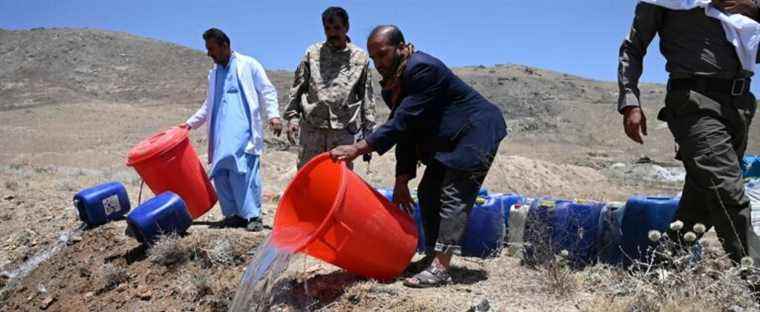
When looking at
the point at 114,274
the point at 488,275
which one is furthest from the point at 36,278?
the point at 488,275

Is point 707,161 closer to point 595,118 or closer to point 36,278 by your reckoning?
point 36,278

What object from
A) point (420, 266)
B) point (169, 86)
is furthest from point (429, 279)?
point (169, 86)

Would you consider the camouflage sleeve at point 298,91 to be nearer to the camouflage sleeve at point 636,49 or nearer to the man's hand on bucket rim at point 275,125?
the man's hand on bucket rim at point 275,125

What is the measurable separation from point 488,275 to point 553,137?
19631mm

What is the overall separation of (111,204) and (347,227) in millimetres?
2858

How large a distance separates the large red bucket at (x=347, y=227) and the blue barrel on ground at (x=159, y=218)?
1.34 m

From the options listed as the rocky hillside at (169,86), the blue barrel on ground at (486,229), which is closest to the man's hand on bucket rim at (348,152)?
the blue barrel on ground at (486,229)

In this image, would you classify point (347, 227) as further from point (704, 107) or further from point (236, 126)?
point (236, 126)

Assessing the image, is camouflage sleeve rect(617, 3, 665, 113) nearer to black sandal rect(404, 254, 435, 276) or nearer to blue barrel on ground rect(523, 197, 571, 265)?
blue barrel on ground rect(523, 197, 571, 265)

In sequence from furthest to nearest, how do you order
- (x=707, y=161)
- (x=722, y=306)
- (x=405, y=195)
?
1. (x=405, y=195)
2. (x=707, y=161)
3. (x=722, y=306)

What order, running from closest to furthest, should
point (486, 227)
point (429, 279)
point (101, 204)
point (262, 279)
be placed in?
point (429, 279)
point (262, 279)
point (486, 227)
point (101, 204)

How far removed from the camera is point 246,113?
4.93 m

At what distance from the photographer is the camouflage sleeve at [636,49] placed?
3.17 metres

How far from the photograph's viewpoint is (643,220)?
369 centimetres
